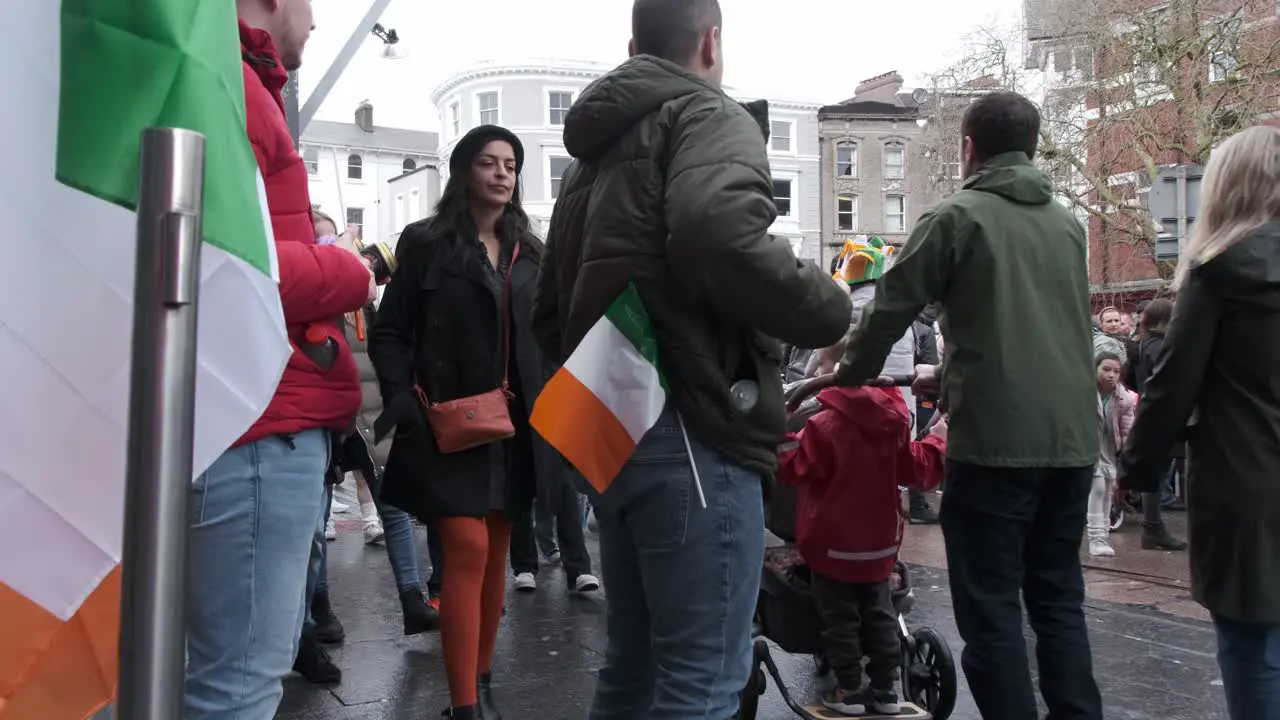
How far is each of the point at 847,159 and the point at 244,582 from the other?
51.1 metres

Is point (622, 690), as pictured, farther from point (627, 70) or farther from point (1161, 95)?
point (1161, 95)

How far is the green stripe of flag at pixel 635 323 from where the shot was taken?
2490 millimetres

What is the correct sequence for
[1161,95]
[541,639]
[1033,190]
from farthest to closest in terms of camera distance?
[1161,95] → [541,639] → [1033,190]

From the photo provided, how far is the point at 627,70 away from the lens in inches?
102

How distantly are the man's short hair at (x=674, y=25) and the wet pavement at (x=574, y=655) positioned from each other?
2.58m

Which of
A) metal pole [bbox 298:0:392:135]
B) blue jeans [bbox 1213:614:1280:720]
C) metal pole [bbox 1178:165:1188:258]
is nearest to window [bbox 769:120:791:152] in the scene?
metal pole [bbox 1178:165:1188:258]

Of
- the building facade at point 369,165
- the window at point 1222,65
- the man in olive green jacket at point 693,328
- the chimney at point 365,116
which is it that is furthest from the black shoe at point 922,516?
the chimney at point 365,116

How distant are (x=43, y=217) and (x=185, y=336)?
0.97ft

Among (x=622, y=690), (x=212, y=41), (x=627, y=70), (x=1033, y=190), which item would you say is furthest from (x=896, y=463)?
(x=212, y=41)

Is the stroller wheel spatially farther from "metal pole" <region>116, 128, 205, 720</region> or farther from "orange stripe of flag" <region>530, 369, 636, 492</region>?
"metal pole" <region>116, 128, 205, 720</region>

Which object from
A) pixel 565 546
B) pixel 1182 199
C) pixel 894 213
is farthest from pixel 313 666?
pixel 894 213

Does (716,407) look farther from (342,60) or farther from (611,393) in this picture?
(342,60)

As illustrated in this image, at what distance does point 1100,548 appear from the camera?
8.08 meters

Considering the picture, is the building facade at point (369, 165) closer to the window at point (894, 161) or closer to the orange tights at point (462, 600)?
the window at point (894, 161)
